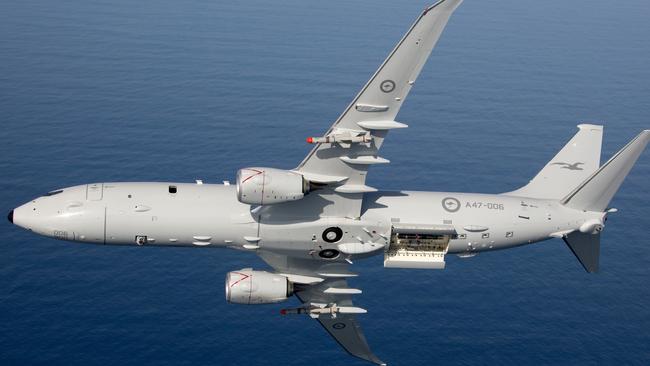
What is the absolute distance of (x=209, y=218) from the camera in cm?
5634

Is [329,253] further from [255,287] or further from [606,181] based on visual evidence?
[606,181]

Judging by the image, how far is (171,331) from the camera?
107438 mm

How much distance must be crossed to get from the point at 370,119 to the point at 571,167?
70.9 feet

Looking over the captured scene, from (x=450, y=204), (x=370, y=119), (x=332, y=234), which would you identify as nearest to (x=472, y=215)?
(x=450, y=204)

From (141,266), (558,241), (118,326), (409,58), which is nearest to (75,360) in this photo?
(118,326)

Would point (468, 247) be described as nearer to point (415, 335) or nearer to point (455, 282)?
point (415, 335)

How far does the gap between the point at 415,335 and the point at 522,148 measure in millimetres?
81963

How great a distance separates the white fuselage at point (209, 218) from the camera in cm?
5600

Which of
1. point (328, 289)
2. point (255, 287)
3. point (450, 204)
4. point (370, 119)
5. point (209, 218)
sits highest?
point (370, 119)

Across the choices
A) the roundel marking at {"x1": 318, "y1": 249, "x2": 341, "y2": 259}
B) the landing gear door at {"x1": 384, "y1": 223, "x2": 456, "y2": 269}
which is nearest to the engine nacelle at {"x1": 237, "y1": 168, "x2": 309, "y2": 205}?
the roundel marking at {"x1": 318, "y1": 249, "x2": 341, "y2": 259}

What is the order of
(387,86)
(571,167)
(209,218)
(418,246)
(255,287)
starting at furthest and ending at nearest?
1. (571,167)
2. (418,246)
3. (255,287)
4. (209,218)
5. (387,86)

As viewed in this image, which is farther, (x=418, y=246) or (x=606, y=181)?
(x=606, y=181)

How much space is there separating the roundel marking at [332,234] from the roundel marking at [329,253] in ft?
3.18

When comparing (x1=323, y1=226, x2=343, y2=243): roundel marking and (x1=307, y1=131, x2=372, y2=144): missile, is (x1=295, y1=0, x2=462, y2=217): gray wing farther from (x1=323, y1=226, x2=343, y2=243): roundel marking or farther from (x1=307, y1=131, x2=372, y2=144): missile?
(x1=323, y1=226, x2=343, y2=243): roundel marking
